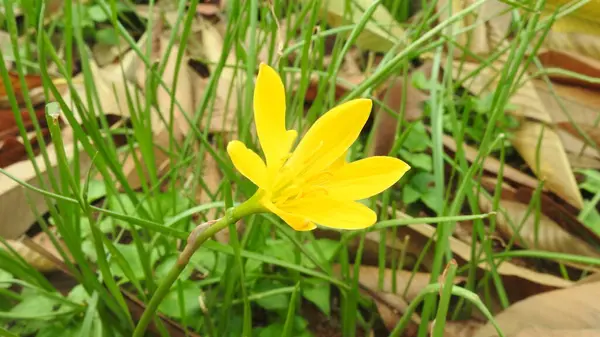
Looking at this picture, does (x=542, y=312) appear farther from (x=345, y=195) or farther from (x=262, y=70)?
(x=262, y=70)

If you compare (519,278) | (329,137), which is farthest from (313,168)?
Answer: (519,278)

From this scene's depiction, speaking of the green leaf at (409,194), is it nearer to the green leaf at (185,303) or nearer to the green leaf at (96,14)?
the green leaf at (185,303)

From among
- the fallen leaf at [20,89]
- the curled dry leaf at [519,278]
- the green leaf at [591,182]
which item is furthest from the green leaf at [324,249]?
the fallen leaf at [20,89]

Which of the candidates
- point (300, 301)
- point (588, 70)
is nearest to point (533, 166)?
point (588, 70)

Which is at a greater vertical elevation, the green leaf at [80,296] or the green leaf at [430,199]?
the green leaf at [430,199]

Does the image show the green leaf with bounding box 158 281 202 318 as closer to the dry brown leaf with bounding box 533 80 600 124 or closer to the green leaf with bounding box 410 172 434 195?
the green leaf with bounding box 410 172 434 195

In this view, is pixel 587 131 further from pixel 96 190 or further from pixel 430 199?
pixel 96 190

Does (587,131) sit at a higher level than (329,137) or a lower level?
lower
